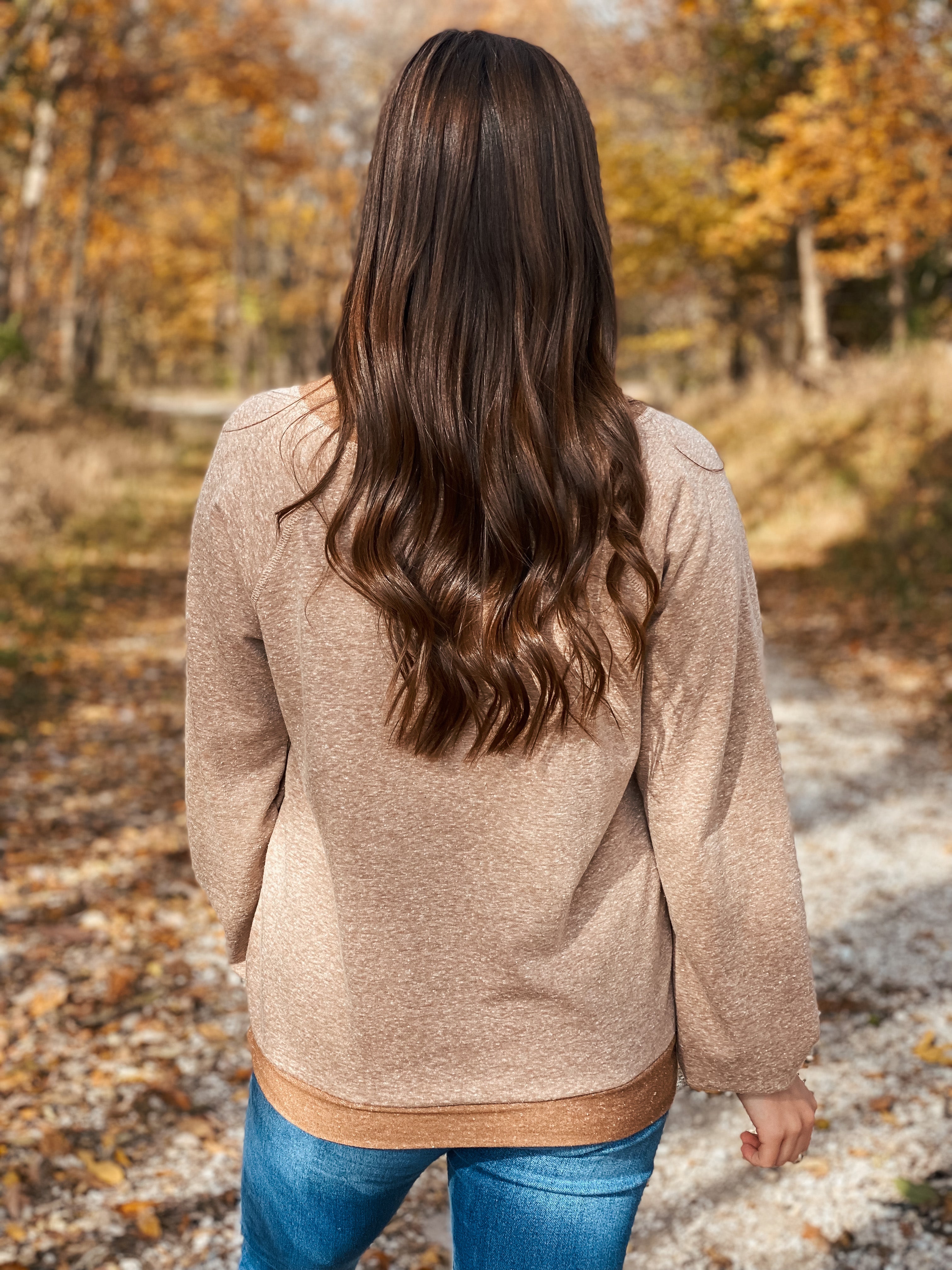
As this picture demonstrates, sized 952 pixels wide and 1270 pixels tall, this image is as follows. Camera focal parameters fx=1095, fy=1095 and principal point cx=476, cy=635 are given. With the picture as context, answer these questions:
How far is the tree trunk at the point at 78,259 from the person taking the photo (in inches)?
648

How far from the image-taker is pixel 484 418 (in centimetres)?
108

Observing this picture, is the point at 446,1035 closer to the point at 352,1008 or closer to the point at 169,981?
the point at 352,1008

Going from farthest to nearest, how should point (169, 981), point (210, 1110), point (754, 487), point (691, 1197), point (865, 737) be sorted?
point (754, 487), point (865, 737), point (169, 981), point (210, 1110), point (691, 1197)

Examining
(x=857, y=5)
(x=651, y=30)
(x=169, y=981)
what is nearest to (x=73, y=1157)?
(x=169, y=981)

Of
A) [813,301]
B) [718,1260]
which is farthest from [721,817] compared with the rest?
[813,301]

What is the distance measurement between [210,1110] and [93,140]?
1645cm

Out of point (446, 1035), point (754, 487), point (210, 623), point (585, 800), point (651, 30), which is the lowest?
point (754, 487)

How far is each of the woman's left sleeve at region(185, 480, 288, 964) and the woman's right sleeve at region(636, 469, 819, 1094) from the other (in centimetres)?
44

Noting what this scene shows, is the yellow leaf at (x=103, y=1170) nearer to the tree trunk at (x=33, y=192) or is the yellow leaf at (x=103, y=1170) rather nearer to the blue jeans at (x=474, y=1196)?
the blue jeans at (x=474, y=1196)

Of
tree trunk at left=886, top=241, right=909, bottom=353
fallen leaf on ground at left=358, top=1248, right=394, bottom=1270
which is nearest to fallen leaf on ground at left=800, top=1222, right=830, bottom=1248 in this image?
fallen leaf on ground at left=358, top=1248, right=394, bottom=1270

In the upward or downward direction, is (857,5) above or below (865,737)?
above

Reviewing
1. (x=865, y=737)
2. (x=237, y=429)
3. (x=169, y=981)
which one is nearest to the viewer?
(x=237, y=429)

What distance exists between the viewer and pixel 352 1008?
120cm

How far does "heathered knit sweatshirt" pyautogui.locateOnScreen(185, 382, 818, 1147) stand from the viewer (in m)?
1.13
